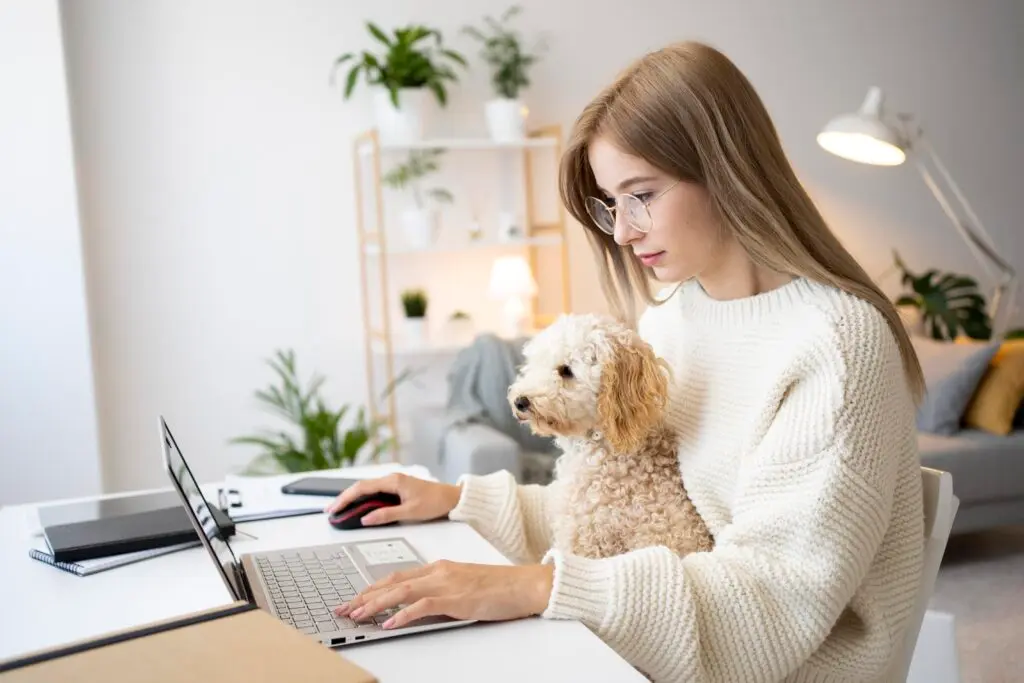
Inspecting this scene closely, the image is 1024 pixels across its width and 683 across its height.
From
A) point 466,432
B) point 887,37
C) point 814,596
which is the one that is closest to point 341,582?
point 814,596

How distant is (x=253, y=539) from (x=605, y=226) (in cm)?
66

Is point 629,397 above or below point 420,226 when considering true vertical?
below

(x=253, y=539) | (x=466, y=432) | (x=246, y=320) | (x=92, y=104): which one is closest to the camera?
(x=253, y=539)

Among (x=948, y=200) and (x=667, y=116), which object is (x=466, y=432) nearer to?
(x=667, y=116)

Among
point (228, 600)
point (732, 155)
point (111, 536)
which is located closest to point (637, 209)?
point (732, 155)

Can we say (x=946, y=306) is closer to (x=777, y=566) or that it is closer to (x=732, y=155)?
(x=732, y=155)

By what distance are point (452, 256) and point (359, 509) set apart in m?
2.52

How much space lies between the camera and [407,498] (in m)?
1.40

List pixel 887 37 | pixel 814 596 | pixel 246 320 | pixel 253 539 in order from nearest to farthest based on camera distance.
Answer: pixel 814 596 → pixel 253 539 → pixel 246 320 → pixel 887 37

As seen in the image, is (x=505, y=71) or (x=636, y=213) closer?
(x=636, y=213)

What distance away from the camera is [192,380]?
356 cm

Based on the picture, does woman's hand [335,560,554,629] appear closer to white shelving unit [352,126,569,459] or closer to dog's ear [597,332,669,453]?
dog's ear [597,332,669,453]

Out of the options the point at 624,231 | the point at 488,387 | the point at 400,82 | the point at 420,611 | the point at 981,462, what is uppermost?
the point at 400,82

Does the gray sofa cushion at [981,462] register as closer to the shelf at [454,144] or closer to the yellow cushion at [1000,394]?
the yellow cushion at [1000,394]
